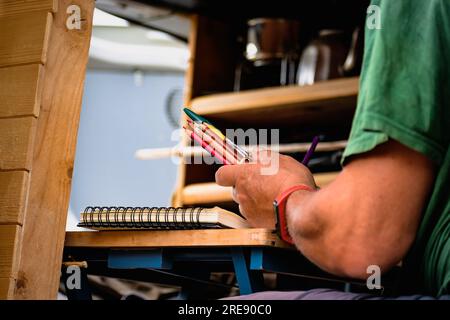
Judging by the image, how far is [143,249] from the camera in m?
1.51

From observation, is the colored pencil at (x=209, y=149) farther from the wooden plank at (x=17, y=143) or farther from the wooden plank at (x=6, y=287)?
the wooden plank at (x=6, y=287)

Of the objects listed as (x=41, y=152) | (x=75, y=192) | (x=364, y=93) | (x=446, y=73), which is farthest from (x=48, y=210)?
(x=75, y=192)

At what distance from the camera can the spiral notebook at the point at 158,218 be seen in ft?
4.72

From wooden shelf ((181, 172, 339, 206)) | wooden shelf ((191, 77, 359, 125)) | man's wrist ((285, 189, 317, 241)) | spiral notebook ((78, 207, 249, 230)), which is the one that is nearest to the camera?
man's wrist ((285, 189, 317, 241))

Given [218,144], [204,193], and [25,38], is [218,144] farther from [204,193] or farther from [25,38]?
[204,193]

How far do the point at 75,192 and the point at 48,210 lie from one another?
5641 millimetres

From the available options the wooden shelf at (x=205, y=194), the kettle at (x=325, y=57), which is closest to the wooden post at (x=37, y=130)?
the wooden shelf at (x=205, y=194)

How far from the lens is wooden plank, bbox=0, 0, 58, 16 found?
4.86 ft

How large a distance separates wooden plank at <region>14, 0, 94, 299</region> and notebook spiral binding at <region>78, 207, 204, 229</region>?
0.07 meters

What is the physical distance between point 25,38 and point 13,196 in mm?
287

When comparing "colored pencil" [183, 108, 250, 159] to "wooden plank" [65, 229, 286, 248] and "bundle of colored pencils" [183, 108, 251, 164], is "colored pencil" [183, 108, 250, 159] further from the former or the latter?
"wooden plank" [65, 229, 286, 248]

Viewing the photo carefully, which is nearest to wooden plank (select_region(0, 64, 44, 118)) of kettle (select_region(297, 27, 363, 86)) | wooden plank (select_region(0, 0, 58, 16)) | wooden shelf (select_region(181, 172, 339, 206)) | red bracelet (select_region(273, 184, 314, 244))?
wooden plank (select_region(0, 0, 58, 16))

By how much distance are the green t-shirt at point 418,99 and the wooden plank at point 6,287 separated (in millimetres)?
574

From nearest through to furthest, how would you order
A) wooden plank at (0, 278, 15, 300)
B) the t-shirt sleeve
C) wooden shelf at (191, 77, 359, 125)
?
the t-shirt sleeve
wooden plank at (0, 278, 15, 300)
wooden shelf at (191, 77, 359, 125)
